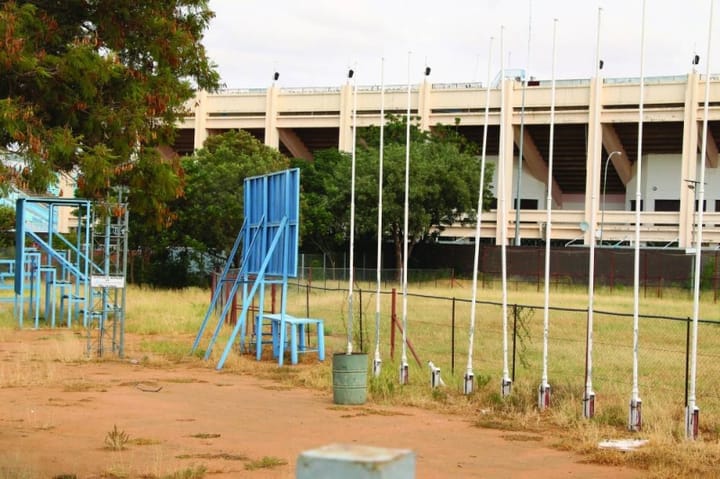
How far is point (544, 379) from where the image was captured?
52.2 feet

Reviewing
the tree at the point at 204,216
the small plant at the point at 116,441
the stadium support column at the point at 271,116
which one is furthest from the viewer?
the stadium support column at the point at 271,116

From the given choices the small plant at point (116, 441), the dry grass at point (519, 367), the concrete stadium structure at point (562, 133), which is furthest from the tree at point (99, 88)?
the concrete stadium structure at point (562, 133)

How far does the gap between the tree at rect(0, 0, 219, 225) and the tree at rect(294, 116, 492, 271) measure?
46.2 meters

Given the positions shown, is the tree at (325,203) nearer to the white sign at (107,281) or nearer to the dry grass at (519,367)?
the dry grass at (519,367)

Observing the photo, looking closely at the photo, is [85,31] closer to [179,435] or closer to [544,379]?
[179,435]

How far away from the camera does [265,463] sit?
38.3 ft

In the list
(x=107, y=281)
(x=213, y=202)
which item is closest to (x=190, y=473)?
(x=107, y=281)

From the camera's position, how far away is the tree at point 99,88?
10.6m

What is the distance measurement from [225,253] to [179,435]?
42999 millimetres

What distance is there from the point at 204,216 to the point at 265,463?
42.3 meters

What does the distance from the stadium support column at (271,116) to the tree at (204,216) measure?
1887 cm

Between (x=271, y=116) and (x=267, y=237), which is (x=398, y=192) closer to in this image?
(x=271, y=116)

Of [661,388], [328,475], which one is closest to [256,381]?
[661,388]

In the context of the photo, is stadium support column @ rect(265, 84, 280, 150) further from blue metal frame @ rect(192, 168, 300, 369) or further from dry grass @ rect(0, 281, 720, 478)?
blue metal frame @ rect(192, 168, 300, 369)
